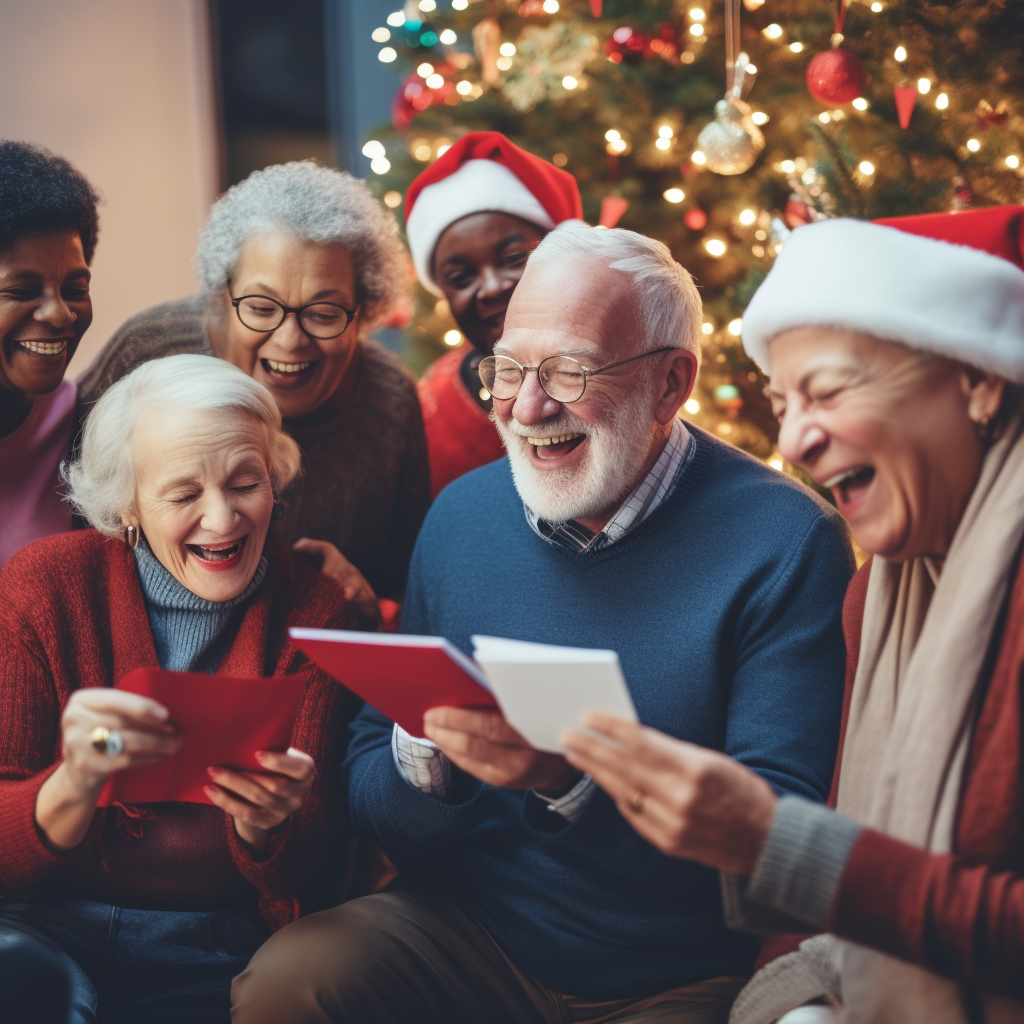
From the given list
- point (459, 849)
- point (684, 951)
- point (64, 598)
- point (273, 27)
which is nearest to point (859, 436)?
point (684, 951)

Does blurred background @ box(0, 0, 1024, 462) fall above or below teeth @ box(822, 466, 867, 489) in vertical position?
above

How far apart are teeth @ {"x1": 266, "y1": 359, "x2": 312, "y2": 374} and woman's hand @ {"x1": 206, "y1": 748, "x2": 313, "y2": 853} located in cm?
89

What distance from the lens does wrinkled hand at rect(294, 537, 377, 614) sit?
205 cm

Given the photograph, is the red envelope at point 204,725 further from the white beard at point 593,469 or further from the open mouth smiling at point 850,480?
the open mouth smiling at point 850,480

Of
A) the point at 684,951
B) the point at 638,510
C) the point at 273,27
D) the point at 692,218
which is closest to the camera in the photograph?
the point at 684,951

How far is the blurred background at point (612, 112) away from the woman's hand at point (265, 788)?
1090 mm

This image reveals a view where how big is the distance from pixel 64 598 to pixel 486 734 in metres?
0.78

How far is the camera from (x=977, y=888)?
1173 millimetres

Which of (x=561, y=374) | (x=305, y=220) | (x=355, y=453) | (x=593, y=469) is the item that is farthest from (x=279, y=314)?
(x=593, y=469)

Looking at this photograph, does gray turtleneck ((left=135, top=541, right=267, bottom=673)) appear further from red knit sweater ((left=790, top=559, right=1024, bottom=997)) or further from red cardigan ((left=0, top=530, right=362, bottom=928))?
red knit sweater ((left=790, top=559, right=1024, bottom=997))

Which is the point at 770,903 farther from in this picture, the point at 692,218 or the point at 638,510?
the point at 692,218

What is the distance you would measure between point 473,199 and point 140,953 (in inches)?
74.7

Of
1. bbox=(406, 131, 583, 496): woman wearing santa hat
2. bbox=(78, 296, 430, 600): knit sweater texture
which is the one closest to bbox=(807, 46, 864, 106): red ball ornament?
bbox=(406, 131, 583, 496): woman wearing santa hat

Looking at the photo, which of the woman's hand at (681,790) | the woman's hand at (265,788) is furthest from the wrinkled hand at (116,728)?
the woman's hand at (681,790)
